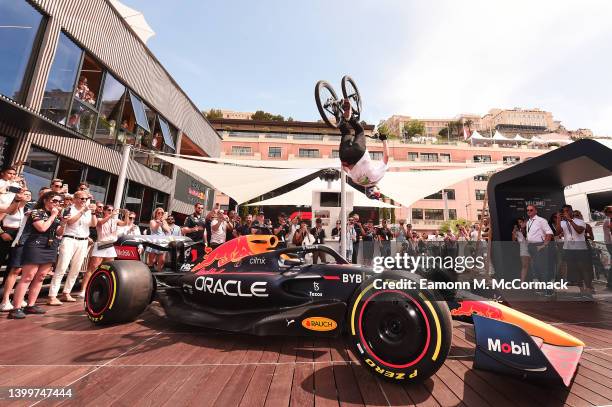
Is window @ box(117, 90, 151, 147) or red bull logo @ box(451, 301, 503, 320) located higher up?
window @ box(117, 90, 151, 147)

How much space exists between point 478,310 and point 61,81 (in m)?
11.3

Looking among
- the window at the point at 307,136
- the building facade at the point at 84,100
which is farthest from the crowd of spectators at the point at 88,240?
the window at the point at 307,136

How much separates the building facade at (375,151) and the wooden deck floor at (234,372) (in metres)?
33.4

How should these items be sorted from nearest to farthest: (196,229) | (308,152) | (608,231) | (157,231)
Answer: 1. (608,231)
2. (157,231)
3. (196,229)
4. (308,152)

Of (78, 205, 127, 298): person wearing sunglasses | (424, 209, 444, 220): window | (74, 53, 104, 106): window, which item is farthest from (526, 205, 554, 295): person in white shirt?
(424, 209, 444, 220): window

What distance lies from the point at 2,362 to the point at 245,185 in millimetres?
5953

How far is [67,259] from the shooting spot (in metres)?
4.49

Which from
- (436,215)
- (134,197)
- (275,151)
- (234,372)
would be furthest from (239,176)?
(436,215)

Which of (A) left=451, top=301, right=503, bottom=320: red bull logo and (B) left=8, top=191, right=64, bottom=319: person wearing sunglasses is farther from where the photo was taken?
(B) left=8, top=191, right=64, bottom=319: person wearing sunglasses

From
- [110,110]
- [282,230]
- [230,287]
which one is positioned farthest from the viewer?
[110,110]

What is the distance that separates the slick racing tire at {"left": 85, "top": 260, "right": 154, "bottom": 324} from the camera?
3.40 m

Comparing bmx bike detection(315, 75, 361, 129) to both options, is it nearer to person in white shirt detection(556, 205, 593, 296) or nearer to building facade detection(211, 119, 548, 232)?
person in white shirt detection(556, 205, 593, 296)

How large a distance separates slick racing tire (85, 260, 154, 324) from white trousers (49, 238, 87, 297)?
1382mm

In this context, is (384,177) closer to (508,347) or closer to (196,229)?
(196,229)
